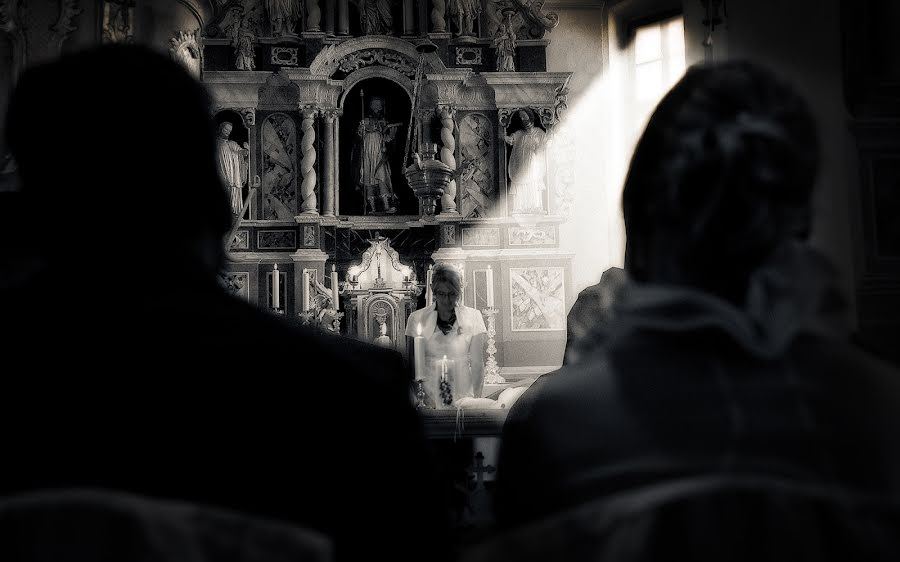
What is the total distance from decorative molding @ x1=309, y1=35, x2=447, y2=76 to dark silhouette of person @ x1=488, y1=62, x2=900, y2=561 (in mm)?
10299

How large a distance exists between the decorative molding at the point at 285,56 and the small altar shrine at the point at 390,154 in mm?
17

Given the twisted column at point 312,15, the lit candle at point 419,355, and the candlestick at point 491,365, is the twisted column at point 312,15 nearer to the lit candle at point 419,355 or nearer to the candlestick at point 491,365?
the candlestick at point 491,365

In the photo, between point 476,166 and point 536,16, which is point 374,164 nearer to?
point 476,166

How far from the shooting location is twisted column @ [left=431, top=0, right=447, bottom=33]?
11.5 meters

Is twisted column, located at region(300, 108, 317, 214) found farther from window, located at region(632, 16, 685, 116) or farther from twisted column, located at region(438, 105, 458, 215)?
window, located at region(632, 16, 685, 116)

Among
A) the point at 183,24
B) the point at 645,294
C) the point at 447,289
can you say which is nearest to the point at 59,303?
the point at 645,294

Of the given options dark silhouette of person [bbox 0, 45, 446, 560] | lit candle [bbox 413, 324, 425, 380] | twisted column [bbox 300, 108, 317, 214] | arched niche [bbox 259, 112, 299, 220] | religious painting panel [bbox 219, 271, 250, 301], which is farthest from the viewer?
arched niche [bbox 259, 112, 299, 220]

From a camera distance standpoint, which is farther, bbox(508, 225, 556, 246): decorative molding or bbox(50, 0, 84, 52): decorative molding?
bbox(508, 225, 556, 246): decorative molding

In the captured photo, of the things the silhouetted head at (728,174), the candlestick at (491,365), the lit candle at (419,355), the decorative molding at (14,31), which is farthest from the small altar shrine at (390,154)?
the silhouetted head at (728,174)

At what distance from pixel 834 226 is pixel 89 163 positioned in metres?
5.36

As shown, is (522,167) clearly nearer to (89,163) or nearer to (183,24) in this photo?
(183,24)

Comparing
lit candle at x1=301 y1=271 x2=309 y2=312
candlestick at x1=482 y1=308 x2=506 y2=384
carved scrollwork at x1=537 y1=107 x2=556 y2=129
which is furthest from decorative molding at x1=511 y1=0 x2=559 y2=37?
lit candle at x1=301 y1=271 x2=309 y2=312

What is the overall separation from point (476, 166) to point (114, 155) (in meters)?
10.3

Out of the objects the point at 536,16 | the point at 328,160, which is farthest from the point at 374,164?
the point at 536,16
